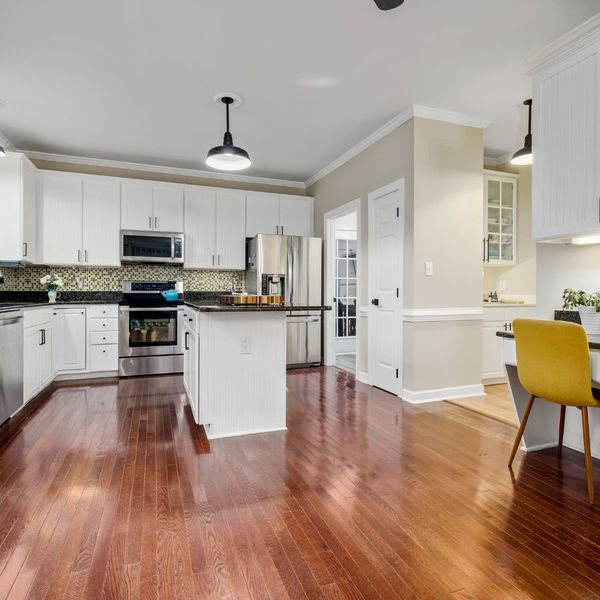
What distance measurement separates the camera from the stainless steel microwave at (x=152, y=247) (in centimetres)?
507

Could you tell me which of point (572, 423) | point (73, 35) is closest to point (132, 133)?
point (73, 35)

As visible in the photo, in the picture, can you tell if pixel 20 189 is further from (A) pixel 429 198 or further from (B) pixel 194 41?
(A) pixel 429 198

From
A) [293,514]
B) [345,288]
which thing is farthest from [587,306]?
[345,288]

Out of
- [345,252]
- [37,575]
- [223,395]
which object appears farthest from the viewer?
[345,252]

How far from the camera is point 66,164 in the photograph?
202 inches

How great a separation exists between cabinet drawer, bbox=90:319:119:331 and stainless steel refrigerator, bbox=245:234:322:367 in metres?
1.76

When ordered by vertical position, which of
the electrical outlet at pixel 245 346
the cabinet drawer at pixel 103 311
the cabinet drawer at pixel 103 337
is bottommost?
the cabinet drawer at pixel 103 337

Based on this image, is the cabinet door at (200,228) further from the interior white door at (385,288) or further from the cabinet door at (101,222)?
the interior white door at (385,288)

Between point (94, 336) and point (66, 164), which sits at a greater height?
point (66, 164)

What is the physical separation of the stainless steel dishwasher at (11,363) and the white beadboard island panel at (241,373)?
5.10 ft

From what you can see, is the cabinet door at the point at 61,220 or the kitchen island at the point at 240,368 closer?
the kitchen island at the point at 240,368

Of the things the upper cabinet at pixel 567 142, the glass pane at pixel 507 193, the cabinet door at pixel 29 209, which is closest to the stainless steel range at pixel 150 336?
the cabinet door at pixel 29 209

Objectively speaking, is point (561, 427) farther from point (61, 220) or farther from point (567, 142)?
point (61, 220)

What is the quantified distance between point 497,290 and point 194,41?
4.51 m
